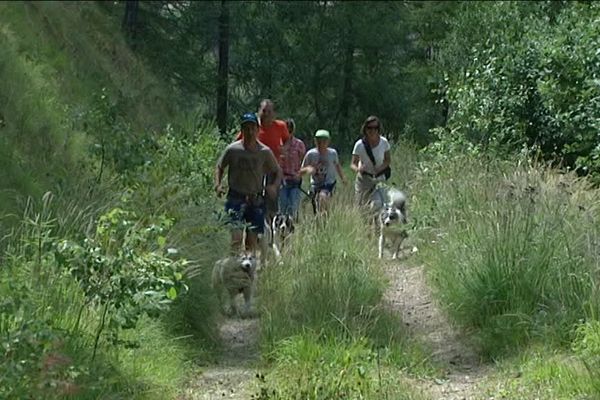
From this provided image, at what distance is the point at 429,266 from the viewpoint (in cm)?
1039

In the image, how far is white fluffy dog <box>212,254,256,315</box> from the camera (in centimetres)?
939

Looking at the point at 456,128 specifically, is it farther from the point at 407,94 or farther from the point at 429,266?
the point at 407,94

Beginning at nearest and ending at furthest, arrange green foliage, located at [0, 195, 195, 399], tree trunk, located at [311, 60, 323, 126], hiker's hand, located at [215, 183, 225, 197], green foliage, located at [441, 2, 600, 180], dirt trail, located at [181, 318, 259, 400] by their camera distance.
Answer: green foliage, located at [0, 195, 195, 399], dirt trail, located at [181, 318, 259, 400], hiker's hand, located at [215, 183, 225, 197], green foliage, located at [441, 2, 600, 180], tree trunk, located at [311, 60, 323, 126]

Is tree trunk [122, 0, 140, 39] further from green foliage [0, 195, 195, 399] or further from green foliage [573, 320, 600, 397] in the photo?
green foliage [573, 320, 600, 397]

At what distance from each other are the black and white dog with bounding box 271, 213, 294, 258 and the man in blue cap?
9.0 inches

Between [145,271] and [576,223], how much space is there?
4101 millimetres

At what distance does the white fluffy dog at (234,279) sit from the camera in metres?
9.39

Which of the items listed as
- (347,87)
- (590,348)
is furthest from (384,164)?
(347,87)

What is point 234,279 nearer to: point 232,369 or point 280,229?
point 232,369

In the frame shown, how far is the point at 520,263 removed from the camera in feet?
28.1

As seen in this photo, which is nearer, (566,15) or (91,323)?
(91,323)

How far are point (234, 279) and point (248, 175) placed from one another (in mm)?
1510

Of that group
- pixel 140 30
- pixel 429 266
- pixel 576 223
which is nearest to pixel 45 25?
pixel 140 30

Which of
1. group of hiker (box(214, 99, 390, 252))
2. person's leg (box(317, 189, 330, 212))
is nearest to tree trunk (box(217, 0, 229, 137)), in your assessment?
group of hiker (box(214, 99, 390, 252))
